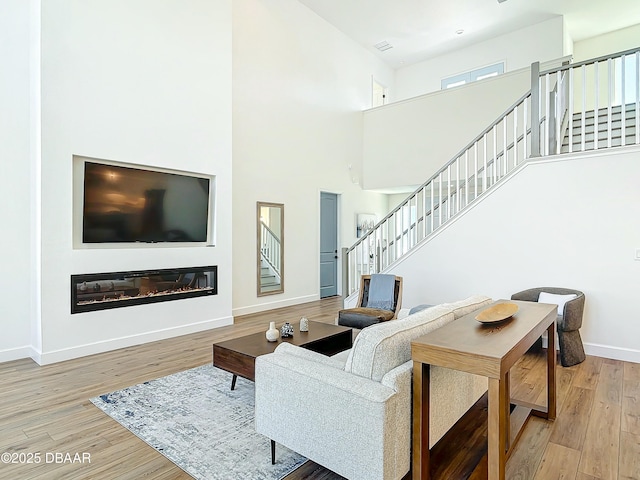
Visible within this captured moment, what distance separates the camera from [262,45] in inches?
264

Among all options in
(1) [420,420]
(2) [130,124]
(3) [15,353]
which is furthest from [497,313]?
(3) [15,353]

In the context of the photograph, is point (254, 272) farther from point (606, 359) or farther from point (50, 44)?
point (606, 359)

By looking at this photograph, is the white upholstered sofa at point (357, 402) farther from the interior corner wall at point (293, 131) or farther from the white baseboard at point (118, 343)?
the interior corner wall at point (293, 131)

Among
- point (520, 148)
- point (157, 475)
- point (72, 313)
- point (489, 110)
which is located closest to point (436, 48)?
point (489, 110)

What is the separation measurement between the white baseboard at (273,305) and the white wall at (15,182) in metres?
2.88

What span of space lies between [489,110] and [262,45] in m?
4.38

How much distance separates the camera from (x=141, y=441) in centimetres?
246

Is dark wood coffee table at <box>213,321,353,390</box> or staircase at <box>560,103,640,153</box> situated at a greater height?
staircase at <box>560,103,640,153</box>

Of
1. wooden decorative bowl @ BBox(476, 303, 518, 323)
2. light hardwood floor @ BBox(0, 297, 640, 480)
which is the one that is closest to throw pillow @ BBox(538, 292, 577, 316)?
light hardwood floor @ BBox(0, 297, 640, 480)

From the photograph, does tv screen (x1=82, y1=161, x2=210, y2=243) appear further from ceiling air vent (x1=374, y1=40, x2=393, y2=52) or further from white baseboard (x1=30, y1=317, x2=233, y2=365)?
ceiling air vent (x1=374, y1=40, x2=393, y2=52)

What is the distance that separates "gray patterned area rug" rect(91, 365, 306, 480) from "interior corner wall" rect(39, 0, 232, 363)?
4.74 ft

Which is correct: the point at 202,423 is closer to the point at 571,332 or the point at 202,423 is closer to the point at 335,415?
the point at 335,415

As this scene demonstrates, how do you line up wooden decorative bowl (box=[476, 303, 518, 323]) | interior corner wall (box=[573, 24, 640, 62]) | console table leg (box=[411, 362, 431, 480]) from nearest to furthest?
console table leg (box=[411, 362, 431, 480])
wooden decorative bowl (box=[476, 303, 518, 323])
interior corner wall (box=[573, 24, 640, 62])

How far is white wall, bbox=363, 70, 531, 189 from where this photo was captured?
707cm
